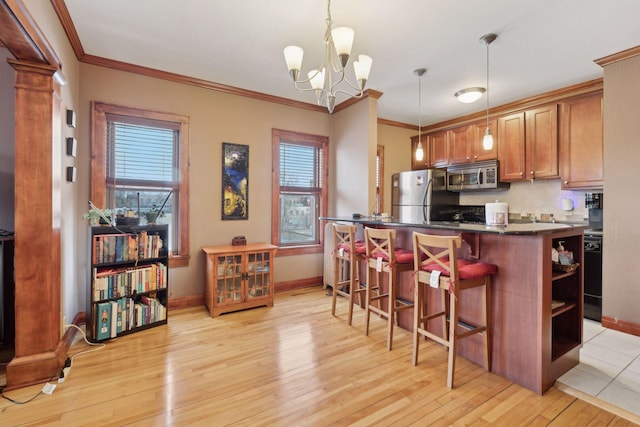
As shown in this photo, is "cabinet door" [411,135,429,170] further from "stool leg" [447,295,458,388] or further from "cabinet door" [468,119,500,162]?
"stool leg" [447,295,458,388]

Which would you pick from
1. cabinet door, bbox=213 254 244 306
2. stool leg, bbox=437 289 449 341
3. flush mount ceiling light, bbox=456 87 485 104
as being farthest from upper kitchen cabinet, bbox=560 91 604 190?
cabinet door, bbox=213 254 244 306

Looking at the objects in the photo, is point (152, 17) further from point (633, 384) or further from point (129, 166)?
point (633, 384)

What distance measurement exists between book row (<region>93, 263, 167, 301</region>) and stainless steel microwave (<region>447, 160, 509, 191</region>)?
423cm

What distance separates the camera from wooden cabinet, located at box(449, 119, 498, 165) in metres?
4.36

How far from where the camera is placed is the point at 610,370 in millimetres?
2152

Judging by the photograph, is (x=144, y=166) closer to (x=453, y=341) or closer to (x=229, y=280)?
(x=229, y=280)

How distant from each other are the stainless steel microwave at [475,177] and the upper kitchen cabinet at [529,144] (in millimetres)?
112

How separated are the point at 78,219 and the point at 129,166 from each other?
2.37 feet

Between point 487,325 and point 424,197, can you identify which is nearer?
point 487,325

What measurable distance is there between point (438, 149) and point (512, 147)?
3.85 ft

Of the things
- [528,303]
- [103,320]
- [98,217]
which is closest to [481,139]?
[528,303]

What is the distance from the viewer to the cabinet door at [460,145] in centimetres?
465

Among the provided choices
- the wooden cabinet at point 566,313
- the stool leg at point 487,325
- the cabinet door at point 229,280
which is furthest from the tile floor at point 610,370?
the cabinet door at point 229,280

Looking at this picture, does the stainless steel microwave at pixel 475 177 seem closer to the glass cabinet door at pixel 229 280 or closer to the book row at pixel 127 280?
the glass cabinet door at pixel 229 280
